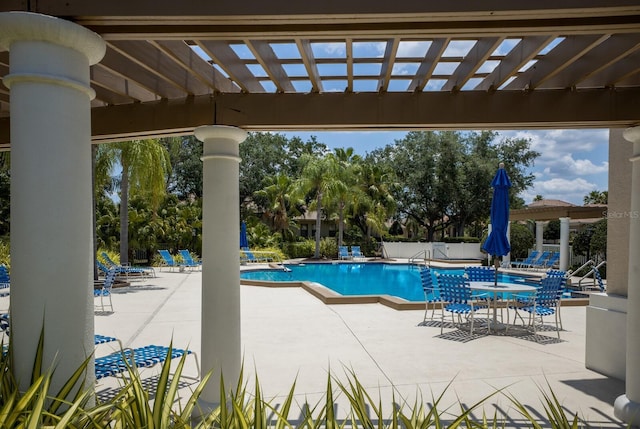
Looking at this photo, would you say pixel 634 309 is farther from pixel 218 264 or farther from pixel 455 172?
pixel 455 172

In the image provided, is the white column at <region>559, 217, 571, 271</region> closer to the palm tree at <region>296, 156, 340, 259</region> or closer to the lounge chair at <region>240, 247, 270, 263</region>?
the palm tree at <region>296, 156, 340, 259</region>

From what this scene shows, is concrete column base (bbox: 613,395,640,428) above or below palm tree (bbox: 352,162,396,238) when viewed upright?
below

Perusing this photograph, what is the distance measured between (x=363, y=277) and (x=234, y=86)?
18.2 metres

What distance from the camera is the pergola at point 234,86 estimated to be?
237cm

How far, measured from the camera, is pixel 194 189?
38156 millimetres

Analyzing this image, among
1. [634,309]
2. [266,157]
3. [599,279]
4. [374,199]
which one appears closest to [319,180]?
[374,199]

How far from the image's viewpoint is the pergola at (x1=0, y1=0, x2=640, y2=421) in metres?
2.37

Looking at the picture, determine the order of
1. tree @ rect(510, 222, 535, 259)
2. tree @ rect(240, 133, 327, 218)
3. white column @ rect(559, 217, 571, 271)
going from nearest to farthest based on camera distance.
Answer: white column @ rect(559, 217, 571, 271)
tree @ rect(510, 222, 535, 259)
tree @ rect(240, 133, 327, 218)

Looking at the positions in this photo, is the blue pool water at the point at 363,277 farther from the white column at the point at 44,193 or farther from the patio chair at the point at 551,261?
the white column at the point at 44,193

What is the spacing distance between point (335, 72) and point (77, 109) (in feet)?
6.99

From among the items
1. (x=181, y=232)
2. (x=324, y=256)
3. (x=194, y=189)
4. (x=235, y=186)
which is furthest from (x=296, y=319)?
(x=194, y=189)

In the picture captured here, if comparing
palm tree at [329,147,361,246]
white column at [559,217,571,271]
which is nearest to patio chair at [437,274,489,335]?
white column at [559,217,571,271]

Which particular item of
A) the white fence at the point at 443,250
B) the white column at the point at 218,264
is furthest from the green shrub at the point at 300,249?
the white column at the point at 218,264

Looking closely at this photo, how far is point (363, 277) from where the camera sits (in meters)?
21.8
